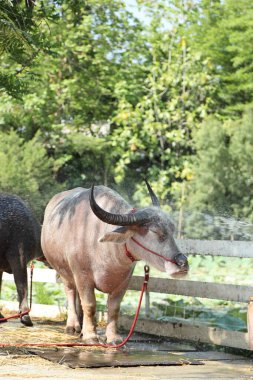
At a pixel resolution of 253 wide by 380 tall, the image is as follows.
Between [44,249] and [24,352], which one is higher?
[44,249]

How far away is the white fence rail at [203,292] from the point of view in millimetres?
8297

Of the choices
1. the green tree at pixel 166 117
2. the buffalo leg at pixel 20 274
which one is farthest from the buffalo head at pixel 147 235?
the green tree at pixel 166 117

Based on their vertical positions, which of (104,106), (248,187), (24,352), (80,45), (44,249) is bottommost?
(24,352)

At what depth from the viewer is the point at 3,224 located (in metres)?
9.66

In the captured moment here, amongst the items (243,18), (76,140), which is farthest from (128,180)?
(243,18)

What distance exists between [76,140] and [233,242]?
17410mm

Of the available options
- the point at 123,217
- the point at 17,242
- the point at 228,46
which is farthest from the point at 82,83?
the point at 123,217

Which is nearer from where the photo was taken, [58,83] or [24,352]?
[24,352]

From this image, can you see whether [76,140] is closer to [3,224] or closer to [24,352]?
[3,224]

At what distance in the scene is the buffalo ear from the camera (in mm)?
7781

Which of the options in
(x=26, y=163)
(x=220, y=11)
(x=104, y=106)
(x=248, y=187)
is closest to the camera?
(x=26, y=163)

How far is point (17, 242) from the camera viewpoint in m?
9.75

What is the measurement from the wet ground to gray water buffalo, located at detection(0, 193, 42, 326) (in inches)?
29.2

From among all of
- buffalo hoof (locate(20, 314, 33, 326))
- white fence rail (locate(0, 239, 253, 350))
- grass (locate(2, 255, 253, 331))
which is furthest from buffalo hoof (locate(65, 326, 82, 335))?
grass (locate(2, 255, 253, 331))
